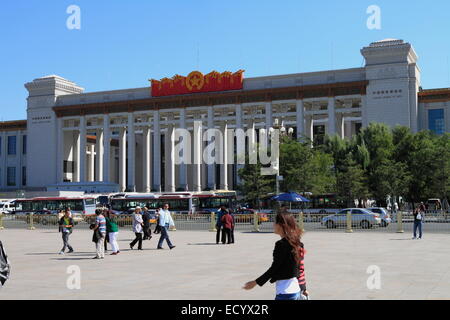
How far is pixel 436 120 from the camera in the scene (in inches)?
2707

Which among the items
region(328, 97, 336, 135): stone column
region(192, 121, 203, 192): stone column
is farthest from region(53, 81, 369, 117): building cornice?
region(192, 121, 203, 192): stone column

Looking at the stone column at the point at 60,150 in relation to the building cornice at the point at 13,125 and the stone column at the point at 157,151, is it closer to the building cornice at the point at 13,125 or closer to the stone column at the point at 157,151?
the building cornice at the point at 13,125

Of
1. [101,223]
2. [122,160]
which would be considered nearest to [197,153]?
[122,160]

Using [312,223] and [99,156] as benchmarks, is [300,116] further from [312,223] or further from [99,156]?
[312,223]

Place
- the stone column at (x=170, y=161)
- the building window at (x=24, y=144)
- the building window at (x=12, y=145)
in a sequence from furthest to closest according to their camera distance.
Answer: the building window at (x=12, y=145) → the building window at (x=24, y=144) → the stone column at (x=170, y=161)

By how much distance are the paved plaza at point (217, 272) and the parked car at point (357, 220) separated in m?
10.2

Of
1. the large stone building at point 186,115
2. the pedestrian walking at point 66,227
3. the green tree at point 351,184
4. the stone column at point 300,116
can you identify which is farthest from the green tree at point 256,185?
the pedestrian walking at point 66,227

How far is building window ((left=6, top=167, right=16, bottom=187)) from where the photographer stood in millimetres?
97438

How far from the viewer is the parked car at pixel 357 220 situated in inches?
1287

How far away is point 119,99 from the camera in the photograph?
3346 inches

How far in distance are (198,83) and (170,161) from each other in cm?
1306

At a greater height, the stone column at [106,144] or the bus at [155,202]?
the stone column at [106,144]

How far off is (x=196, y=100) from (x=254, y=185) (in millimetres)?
26520
